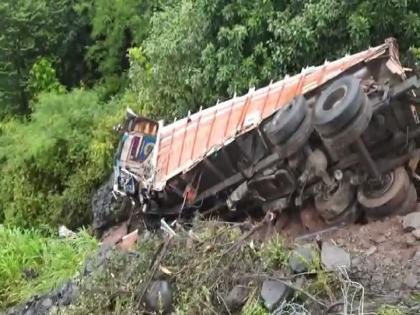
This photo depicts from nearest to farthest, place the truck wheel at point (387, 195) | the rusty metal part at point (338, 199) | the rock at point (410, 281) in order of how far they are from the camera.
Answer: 1. the rock at point (410, 281)
2. the truck wheel at point (387, 195)
3. the rusty metal part at point (338, 199)

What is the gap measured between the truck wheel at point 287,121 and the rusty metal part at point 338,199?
74 cm

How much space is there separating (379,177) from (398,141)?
16.4 inches

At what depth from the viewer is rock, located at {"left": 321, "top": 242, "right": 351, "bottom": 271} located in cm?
654

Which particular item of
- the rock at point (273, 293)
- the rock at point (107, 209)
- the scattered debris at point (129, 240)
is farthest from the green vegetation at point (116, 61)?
the rock at point (273, 293)

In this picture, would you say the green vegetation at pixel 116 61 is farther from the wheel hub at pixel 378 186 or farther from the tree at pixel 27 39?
the wheel hub at pixel 378 186

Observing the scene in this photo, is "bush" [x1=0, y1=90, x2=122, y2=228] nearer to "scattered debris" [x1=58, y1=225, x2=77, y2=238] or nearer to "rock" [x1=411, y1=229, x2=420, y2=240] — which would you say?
"scattered debris" [x1=58, y1=225, x2=77, y2=238]

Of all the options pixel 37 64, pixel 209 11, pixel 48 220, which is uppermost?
pixel 209 11

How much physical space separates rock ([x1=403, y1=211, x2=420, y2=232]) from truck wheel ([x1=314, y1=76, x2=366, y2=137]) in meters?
1.00

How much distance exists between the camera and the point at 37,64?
15.9 m

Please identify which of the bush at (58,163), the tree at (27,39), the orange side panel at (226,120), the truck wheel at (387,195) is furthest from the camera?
the tree at (27,39)

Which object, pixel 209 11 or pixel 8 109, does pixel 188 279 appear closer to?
pixel 209 11

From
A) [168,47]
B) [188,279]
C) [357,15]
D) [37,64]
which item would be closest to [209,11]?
[168,47]

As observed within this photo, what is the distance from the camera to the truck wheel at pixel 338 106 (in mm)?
6934

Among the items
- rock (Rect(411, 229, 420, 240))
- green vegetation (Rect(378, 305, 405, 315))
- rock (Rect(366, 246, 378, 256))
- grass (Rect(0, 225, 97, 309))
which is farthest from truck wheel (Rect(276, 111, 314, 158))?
grass (Rect(0, 225, 97, 309))
